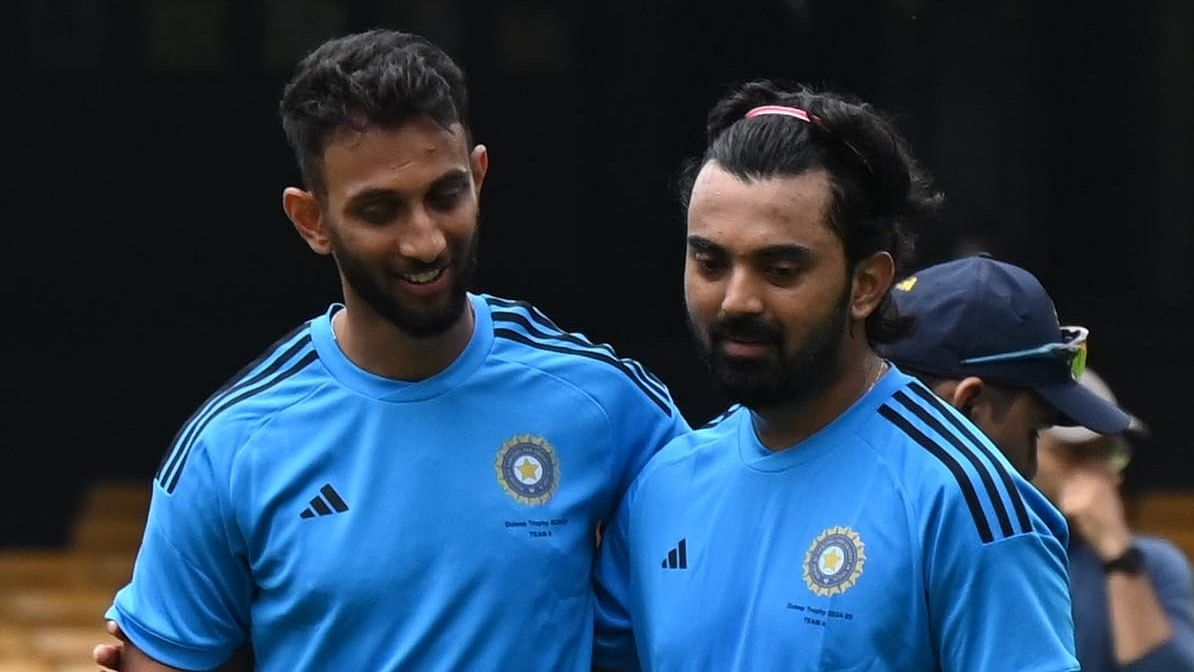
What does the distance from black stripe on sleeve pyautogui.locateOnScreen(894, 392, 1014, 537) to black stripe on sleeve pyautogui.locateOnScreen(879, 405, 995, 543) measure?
15mm

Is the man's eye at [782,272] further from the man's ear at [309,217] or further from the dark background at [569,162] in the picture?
the dark background at [569,162]

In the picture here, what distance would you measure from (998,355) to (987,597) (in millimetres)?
533

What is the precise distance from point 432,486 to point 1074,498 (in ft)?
4.84

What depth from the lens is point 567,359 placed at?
2.91 m

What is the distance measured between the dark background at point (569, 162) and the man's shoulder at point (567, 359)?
16.9ft

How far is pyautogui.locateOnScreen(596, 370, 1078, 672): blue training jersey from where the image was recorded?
94.3 inches

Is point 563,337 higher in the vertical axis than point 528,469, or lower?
higher

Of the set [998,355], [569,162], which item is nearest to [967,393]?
[998,355]

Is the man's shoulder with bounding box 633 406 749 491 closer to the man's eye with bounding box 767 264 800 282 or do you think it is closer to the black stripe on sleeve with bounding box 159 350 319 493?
the man's eye with bounding box 767 264 800 282

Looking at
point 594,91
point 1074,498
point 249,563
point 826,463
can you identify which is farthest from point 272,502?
point 594,91

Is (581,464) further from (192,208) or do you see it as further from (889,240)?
(192,208)

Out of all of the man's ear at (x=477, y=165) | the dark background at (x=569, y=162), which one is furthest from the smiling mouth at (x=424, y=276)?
the dark background at (x=569, y=162)

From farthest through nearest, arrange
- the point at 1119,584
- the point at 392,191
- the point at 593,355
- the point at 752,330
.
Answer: the point at 1119,584
the point at 593,355
the point at 392,191
the point at 752,330

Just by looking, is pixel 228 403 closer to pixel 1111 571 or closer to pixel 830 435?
pixel 830 435
